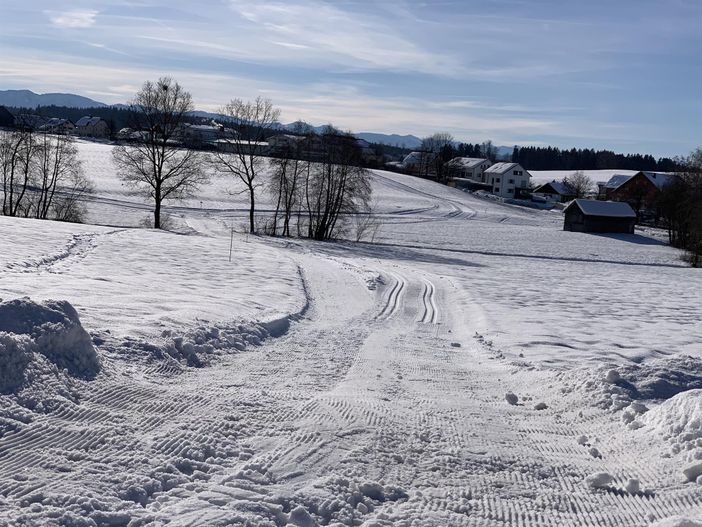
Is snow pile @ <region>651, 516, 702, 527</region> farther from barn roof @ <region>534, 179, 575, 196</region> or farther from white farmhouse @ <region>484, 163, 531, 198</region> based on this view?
white farmhouse @ <region>484, 163, 531, 198</region>

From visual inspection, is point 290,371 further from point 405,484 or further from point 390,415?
point 405,484

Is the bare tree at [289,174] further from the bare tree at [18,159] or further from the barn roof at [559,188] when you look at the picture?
the barn roof at [559,188]

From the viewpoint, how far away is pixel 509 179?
134750 mm

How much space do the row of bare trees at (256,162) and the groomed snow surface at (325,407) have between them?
2781 cm

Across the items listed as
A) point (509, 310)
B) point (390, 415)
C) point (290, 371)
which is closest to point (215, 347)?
point (290, 371)

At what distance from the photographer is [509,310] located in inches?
782

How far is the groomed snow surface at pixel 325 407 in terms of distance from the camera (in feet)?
17.1

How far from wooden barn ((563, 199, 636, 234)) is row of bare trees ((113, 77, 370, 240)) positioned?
3464cm

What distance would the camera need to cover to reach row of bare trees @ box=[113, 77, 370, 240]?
46031mm

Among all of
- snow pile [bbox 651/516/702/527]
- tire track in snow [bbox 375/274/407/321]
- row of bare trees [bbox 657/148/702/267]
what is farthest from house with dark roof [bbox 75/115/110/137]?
snow pile [bbox 651/516/702/527]

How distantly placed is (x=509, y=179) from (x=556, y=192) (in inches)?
469

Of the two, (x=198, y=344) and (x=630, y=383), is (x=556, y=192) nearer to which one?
(x=630, y=383)

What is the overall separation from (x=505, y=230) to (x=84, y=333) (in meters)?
64.9

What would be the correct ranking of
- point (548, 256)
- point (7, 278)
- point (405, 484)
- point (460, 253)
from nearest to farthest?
1. point (405, 484)
2. point (7, 278)
3. point (460, 253)
4. point (548, 256)
